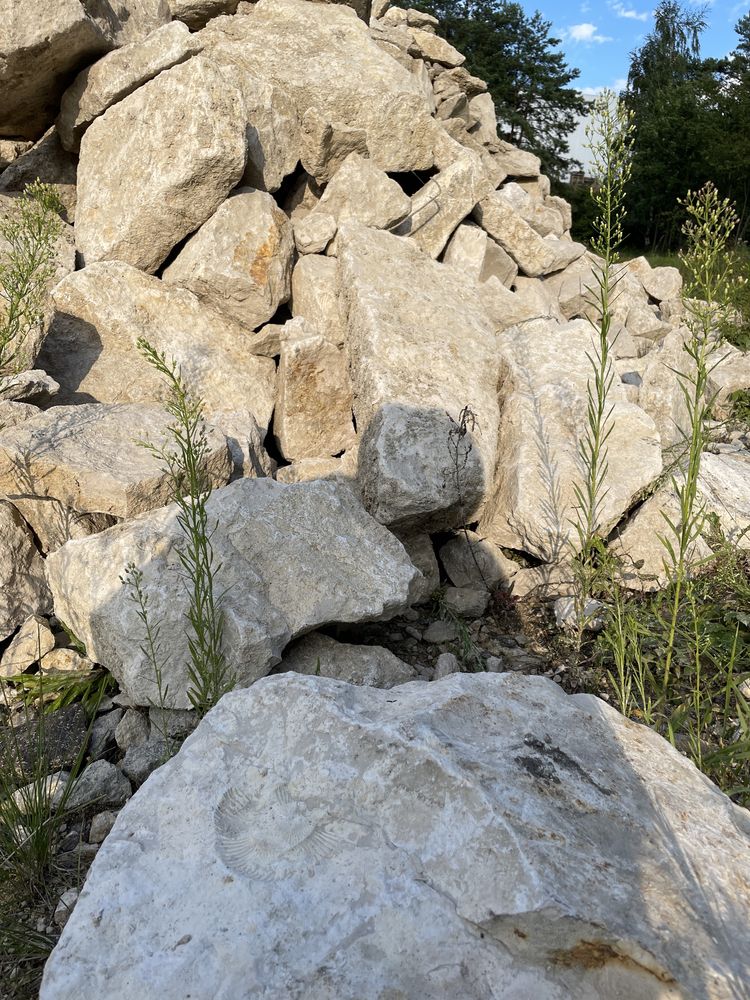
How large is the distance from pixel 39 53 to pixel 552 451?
190 inches

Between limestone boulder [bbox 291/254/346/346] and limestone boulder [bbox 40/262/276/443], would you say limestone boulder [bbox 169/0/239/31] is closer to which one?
limestone boulder [bbox 291/254/346/346]

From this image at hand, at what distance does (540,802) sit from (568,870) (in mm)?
194

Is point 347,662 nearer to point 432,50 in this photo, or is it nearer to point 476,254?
point 476,254

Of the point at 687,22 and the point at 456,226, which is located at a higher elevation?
the point at 687,22

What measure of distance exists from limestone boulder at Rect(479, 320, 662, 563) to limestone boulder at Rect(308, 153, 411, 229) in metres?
1.88

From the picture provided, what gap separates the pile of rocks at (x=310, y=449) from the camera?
1.67 metres

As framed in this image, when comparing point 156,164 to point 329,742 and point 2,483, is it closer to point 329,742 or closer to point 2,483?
point 2,483

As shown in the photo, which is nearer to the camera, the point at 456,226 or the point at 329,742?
the point at 329,742

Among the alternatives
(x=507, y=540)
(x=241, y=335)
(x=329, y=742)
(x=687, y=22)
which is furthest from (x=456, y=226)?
(x=687, y=22)

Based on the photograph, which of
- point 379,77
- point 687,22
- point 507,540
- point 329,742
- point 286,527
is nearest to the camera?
point 329,742

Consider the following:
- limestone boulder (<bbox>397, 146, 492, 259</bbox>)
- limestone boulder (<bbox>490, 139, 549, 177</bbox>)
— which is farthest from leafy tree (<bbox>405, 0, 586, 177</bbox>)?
limestone boulder (<bbox>397, 146, 492, 259</bbox>)

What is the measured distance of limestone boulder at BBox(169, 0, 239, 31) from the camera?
735 centimetres

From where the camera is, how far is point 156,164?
5.55 meters

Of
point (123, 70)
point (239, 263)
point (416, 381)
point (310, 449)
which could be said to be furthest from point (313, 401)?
point (123, 70)
